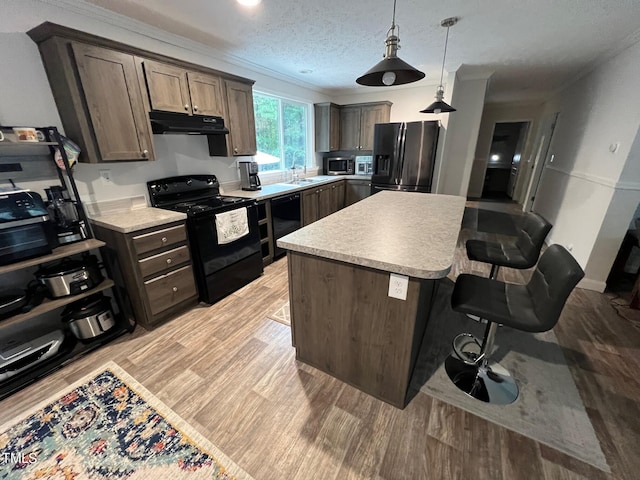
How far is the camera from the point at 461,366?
71.4 inches

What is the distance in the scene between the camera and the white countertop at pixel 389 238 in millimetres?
1228

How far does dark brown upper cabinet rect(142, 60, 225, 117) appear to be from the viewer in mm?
2236

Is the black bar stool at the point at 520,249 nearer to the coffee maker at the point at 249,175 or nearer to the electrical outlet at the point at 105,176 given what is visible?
the coffee maker at the point at 249,175

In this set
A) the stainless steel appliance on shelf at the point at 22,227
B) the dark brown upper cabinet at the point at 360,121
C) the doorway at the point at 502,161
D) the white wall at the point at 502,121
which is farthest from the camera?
the doorway at the point at 502,161

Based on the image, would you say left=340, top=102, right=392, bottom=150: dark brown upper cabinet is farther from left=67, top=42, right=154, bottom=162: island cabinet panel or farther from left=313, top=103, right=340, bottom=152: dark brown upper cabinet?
left=67, top=42, right=154, bottom=162: island cabinet panel

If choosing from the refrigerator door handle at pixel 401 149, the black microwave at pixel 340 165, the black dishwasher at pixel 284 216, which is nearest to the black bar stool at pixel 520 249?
the black dishwasher at pixel 284 216

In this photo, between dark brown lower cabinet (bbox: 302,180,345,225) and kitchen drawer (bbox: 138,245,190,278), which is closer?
kitchen drawer (bbox: 138,245,190,278)

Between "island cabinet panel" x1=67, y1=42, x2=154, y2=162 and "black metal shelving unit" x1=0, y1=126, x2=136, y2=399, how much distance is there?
212 millimetres

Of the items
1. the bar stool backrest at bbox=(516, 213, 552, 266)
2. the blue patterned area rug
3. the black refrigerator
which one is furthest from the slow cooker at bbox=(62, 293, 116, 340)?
the black refrigerator

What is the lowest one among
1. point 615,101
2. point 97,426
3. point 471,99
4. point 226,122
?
point 97,426

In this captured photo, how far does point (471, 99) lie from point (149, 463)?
19.0ft

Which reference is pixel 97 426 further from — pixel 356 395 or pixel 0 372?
pixel 356 395

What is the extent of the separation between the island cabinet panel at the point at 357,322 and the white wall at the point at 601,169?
253 centimetres

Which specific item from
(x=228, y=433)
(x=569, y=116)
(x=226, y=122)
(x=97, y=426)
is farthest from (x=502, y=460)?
(x=569, y=116)
